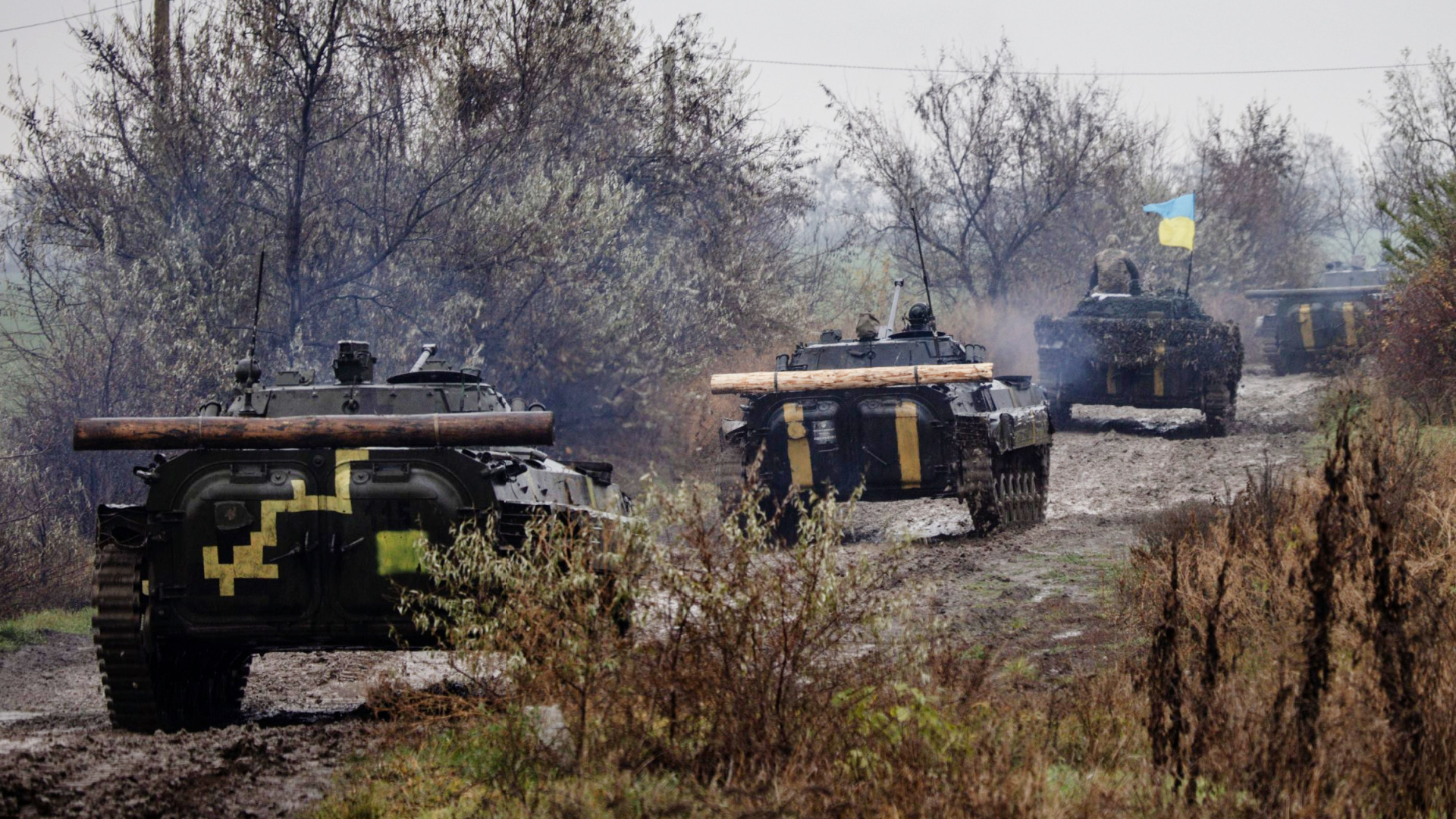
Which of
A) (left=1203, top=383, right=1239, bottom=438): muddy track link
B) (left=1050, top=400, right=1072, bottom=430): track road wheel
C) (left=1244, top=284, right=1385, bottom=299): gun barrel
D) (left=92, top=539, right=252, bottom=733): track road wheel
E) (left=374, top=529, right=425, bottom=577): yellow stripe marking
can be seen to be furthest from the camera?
(left=1244, top=284, right=1385, bottom=299): gun barrel

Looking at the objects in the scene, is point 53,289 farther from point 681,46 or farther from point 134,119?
point 681,46

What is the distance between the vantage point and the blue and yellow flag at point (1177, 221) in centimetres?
2555

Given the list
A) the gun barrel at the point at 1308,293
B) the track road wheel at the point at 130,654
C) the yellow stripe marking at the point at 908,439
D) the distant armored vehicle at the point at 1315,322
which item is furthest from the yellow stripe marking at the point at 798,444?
the gun barrel at the point at 1308,293

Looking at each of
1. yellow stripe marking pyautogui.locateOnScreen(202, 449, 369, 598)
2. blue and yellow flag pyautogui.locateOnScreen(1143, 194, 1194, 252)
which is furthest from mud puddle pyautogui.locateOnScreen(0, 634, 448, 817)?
blue and yellow flag pyautogui.locateOnScreen(1143, 194, 1194, 252)

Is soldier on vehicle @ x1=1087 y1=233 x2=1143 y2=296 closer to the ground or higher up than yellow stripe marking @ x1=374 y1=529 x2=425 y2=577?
higher up

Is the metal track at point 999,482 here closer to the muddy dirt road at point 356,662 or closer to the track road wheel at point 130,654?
the muddy dirt road at point 356,662

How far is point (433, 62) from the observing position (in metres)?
19.8

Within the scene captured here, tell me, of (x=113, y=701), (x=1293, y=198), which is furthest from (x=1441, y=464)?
(x=1293, y=198)

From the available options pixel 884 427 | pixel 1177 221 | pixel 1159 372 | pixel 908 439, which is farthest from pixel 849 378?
pixel 1177 221

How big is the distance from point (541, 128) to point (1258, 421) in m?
11.9

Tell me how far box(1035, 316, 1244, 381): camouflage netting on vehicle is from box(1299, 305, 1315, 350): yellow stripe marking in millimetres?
9116

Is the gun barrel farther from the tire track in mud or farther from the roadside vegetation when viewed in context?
the roadside vegetation

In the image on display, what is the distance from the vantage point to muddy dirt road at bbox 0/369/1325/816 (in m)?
6.23

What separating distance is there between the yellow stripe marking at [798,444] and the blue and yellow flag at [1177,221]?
12.6m
